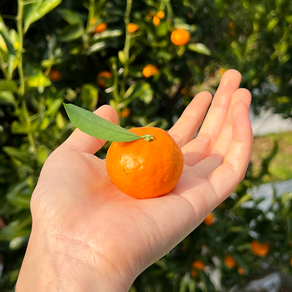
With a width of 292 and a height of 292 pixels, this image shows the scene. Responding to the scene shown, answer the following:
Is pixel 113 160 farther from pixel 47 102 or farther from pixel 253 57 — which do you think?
pixel 253 57

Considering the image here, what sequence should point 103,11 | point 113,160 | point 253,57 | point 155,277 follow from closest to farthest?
point 113,160 → point 103,11 → point 155,277 → point 253,57

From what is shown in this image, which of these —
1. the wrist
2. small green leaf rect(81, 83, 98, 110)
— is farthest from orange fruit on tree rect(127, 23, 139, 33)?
the wrist

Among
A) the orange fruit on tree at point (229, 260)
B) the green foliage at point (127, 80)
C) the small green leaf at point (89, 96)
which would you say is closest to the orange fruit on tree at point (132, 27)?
the green foliage at point (127, 80)

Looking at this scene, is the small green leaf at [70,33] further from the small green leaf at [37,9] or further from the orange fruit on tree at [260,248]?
the orange fruit on tree at [260,248]

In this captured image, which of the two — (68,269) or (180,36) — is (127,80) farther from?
(68,269)

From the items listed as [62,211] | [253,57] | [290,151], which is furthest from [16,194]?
[290,151]
